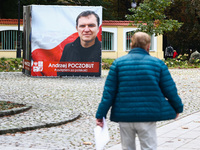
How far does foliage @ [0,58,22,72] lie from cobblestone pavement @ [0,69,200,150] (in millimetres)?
8242

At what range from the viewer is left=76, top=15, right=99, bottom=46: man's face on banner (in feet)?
63.9

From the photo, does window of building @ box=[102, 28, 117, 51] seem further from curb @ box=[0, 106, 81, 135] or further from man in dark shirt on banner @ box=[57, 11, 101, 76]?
curb @ box=[0, 106, 81, 135]

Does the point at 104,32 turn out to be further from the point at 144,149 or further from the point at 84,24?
the point at 144,149

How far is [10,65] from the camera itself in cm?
2536

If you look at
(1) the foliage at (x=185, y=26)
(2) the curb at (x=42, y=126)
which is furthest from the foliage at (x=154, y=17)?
(2) the curb at (x=42, y=126)

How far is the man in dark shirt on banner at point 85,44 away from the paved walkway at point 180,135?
1069cm

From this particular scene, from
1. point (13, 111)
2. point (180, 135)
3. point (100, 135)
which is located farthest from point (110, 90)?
point (13, 111)

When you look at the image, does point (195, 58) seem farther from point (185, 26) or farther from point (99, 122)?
point (99, 122)

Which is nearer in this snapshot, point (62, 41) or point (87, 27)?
point (87, 27)

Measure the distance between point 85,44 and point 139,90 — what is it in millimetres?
15749

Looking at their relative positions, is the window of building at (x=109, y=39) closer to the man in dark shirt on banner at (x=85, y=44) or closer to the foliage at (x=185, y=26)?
the foliage at (x=185, y=26)

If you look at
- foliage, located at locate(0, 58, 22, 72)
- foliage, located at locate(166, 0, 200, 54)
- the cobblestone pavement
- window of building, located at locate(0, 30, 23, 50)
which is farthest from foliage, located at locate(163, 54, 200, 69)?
the cobblestone pavement

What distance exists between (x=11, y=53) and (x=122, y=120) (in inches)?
1208

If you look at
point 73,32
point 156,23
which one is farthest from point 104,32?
point 73,32
